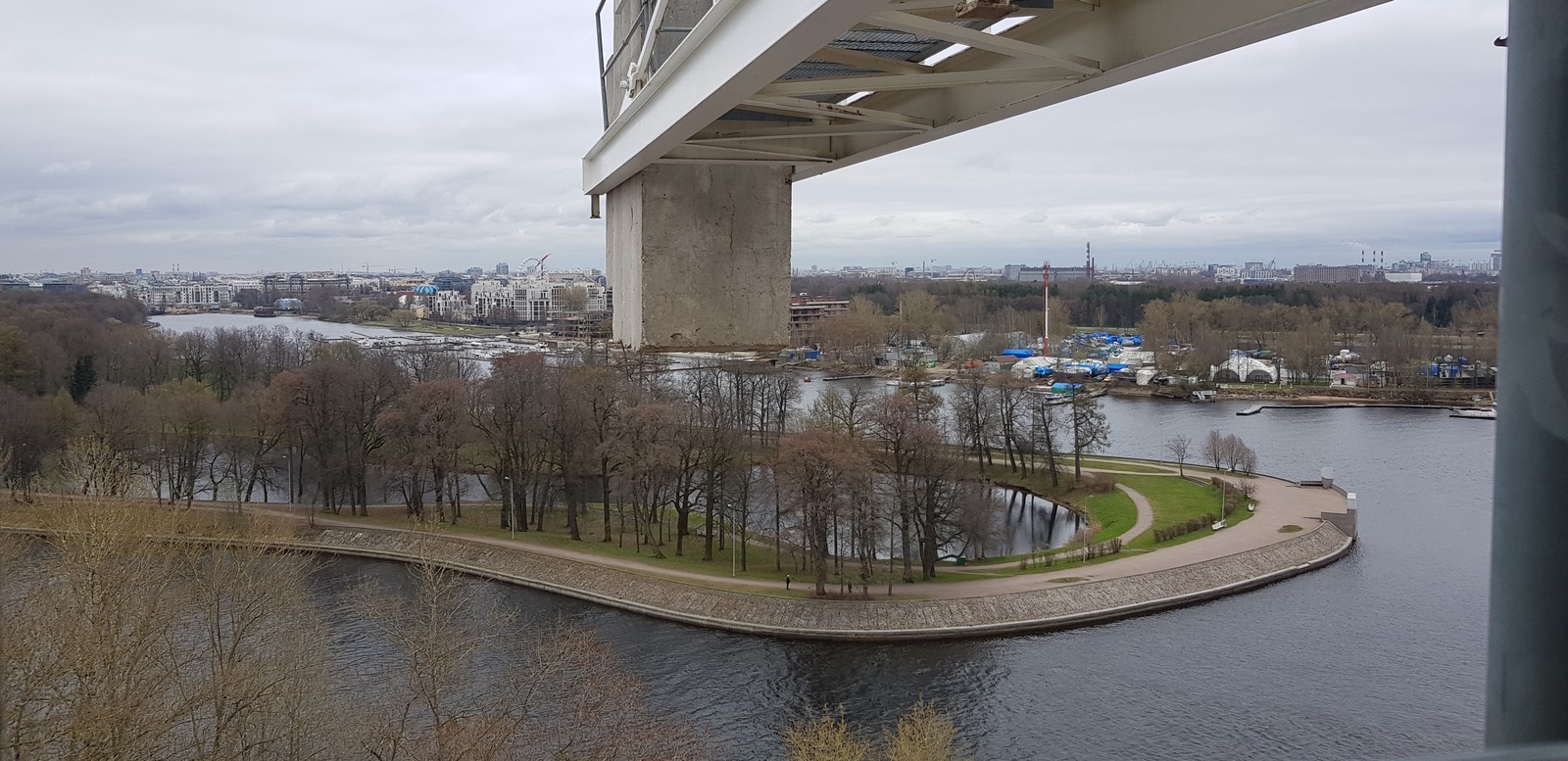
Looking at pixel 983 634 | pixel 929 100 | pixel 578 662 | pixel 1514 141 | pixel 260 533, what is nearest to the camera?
pixel 1514 141

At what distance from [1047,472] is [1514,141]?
23051 millimetres

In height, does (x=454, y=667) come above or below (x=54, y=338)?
below

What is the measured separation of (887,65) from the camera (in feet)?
8.52

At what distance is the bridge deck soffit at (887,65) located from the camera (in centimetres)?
174

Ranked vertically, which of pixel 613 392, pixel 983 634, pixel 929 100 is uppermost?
pixel 929 100

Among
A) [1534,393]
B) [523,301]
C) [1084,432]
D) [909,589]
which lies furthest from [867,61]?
[523,301]

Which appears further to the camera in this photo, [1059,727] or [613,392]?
[613,392]

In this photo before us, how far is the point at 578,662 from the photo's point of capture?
36.9ft

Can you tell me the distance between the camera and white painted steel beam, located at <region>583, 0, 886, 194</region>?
162 cm

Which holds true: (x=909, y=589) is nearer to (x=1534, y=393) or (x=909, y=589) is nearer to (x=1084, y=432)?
(x=1084, y=432)

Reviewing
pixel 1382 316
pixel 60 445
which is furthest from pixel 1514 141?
pixel 1382 316

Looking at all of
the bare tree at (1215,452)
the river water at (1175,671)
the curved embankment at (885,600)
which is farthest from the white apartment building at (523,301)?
the river water at (1175,671)

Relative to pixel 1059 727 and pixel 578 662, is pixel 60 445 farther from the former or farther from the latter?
pixel 1059 727

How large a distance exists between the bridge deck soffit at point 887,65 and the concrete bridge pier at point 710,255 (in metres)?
0.08
